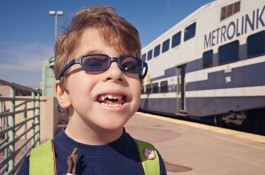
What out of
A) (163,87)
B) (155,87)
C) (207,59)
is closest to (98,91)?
(207,59)

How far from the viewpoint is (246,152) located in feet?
22.6

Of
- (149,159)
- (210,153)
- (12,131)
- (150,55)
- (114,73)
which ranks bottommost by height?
(210,153)

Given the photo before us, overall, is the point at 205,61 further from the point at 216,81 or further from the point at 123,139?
the point at 123,139

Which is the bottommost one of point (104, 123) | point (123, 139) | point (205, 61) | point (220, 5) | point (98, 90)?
point (123, 139)

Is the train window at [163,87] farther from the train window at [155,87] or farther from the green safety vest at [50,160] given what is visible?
the green safety vest at [50,160]

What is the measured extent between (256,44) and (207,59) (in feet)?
10.0

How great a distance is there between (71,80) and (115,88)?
29 cm

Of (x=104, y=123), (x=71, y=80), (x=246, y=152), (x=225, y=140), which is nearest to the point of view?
(x=104, y=123)

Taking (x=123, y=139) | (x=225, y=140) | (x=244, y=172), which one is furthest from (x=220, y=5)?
(x=123, y=139)

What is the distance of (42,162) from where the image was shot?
1.57m

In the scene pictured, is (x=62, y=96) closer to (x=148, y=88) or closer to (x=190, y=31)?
(x=190, y=31)

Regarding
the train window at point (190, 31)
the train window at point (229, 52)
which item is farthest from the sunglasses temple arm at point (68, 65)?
the train window at point (190, 31)

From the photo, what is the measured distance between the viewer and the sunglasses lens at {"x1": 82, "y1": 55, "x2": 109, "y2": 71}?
5.36ft

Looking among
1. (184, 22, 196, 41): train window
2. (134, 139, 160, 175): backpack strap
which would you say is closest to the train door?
(184, 22, 196, 41): train window
